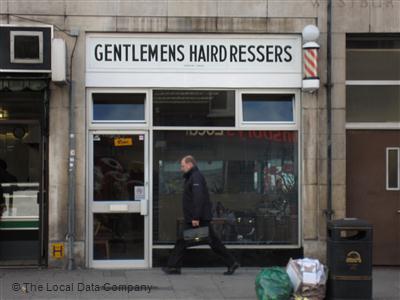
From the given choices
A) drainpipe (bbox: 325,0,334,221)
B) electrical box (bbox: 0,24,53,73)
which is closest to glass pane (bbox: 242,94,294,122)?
drainpipe (bbox: 325,0,334,221)

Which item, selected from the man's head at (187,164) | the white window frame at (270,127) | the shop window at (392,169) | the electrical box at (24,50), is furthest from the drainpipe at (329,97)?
the electrical box at (24,50)

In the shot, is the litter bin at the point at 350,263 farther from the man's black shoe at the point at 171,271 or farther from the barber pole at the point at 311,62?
the barber pole at the point at 311,62

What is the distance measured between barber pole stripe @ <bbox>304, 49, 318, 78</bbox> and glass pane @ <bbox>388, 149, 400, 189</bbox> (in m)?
1.95

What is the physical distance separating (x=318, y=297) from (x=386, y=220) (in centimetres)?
311

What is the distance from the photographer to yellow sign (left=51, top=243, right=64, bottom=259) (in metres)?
9.76

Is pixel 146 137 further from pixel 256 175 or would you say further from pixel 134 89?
pixel 256 175

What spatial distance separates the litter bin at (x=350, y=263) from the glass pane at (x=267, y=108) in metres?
2.84

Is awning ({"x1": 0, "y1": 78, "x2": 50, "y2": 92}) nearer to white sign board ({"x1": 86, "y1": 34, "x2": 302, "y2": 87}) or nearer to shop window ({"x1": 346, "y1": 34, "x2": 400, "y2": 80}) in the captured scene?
white sign board ({"x1": 86, "y1": 34, "x2": 302, "y2": 87})

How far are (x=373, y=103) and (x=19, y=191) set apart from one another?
6.10m

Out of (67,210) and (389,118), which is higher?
(389,118)

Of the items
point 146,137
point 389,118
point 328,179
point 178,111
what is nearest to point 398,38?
point 389,118

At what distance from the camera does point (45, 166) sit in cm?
991

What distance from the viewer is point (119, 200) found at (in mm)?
10102

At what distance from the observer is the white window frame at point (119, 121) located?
10016 mm
